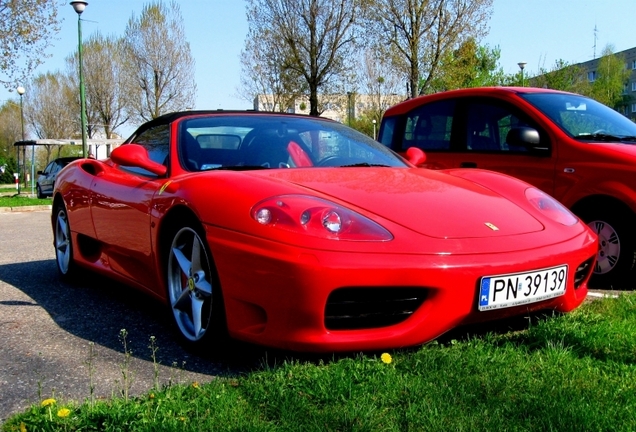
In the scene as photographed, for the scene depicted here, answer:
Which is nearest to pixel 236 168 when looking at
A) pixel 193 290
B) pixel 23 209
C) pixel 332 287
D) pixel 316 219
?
pixel 193 290

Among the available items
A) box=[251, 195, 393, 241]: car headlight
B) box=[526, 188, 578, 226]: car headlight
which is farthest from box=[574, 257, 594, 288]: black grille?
box=[251, 195, 393, 241]: car headlight

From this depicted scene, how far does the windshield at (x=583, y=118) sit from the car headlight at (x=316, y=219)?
A: 2.89m

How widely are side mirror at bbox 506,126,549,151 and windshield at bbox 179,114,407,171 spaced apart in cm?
134

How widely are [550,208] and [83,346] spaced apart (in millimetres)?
2384

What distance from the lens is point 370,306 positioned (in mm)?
2570

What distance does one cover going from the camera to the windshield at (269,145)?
357cm

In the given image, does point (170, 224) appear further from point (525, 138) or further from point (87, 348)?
point (525, 138)

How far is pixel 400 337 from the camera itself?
2.56m

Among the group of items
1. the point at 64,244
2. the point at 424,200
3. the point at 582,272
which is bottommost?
the point at 64,244

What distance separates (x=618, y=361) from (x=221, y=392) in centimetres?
152

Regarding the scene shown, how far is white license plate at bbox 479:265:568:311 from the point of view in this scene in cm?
261

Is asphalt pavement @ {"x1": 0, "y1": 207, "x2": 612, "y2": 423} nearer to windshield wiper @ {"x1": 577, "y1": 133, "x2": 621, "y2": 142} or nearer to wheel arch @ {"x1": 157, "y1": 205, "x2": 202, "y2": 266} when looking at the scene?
wheel arch @ {"x1": 157, "y1": 205, "x2": 202, "y2": 266}

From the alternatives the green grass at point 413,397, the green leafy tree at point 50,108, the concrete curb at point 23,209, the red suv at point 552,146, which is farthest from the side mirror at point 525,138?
the green leafy tree at point 50,108

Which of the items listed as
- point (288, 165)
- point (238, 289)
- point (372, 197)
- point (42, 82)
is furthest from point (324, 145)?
point (42, 82)
